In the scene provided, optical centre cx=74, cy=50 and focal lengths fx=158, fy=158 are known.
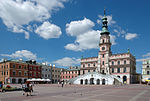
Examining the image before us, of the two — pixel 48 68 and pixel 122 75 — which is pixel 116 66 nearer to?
pixel 122 75

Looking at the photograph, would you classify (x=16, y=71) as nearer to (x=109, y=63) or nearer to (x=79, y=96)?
(x=109, y=63)

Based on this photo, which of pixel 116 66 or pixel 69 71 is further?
pixel 69 71

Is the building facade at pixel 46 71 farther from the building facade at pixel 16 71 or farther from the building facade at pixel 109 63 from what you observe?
the building facade at pixel 109 63

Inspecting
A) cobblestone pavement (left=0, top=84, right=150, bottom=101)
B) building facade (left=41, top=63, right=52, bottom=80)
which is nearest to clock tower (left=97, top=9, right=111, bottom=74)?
building facade (left=41, top=63, right=52, bottom=80)

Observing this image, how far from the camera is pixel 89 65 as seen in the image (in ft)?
271

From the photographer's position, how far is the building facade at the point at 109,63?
229ft

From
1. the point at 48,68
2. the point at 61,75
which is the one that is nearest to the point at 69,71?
the point at 61,75

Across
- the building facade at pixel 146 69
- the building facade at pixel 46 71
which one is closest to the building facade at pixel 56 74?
A: the building facade at pixel 46 71

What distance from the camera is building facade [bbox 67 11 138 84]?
6981 centimetres

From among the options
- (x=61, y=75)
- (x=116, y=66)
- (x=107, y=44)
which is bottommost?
(x=61, y=75)

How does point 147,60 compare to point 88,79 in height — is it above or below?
above

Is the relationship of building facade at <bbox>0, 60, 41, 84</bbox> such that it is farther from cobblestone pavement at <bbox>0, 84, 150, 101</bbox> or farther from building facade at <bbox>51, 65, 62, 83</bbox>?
cobblestone pavement at <bbox>0, 84, 150, 101</bbox>

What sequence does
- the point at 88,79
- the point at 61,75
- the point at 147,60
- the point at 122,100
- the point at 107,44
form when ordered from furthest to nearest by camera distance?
the point at 61,75, the point at 147,60, the point at 107,44, the point at 88,79, the point at 122,100

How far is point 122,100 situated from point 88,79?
51.4 m
